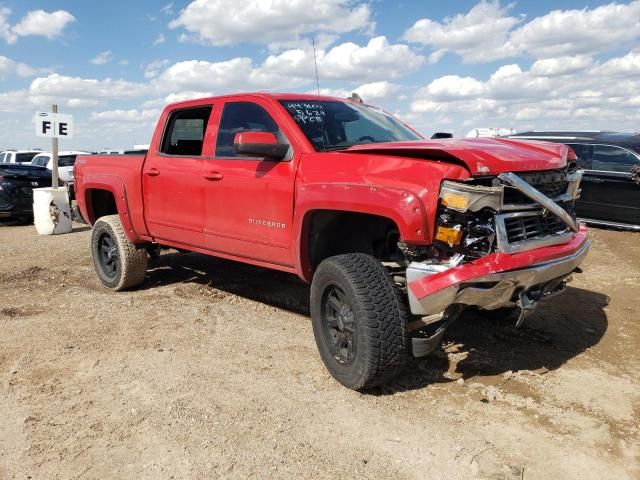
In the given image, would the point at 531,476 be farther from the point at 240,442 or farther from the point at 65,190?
the point at 65,190

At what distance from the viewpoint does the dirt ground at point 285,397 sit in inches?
112

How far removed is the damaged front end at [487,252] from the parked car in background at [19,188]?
11.6 m

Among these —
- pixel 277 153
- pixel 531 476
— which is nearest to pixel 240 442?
pixel 531 476

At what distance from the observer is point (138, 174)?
18.5 ft

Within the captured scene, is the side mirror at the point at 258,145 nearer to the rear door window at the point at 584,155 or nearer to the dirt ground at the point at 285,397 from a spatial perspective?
the dirt ground at the point at 285,397

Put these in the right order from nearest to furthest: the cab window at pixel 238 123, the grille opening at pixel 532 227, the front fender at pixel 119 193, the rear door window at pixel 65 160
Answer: the grille opening at pixel 532 227 → the cab window at pixel 238 123 → the front fender at pixel 119 193 → the rear door window at pixel 65 160

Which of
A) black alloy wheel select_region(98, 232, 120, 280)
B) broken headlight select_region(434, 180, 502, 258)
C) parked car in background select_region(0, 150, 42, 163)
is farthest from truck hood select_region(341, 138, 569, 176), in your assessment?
parked car in background select_region(0, 150, 42, 163)

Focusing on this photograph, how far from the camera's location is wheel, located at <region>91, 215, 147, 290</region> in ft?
19.6

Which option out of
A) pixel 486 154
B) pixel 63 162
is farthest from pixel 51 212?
pixel 486 154

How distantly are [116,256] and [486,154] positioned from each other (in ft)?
14.2

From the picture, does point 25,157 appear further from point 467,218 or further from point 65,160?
point 467,218

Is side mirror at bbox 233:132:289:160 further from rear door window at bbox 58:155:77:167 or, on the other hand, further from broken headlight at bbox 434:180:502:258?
rear door window at bbox 58:155:77:167

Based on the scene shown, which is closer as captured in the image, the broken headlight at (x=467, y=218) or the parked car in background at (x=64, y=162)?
the broken headlight at (x=467, y=218)

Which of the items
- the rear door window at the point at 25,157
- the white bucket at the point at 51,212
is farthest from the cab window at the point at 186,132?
the rear door window at the point at 25,157
